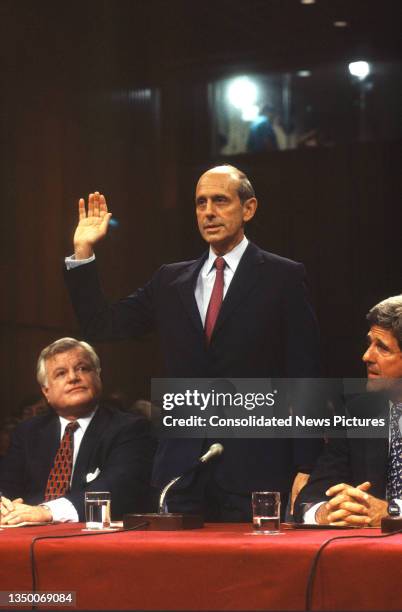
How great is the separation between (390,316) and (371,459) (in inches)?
16.0

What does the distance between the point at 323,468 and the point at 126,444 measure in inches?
27.9

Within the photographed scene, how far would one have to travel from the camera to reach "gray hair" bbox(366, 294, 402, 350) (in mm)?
2646

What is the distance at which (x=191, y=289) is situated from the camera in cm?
279

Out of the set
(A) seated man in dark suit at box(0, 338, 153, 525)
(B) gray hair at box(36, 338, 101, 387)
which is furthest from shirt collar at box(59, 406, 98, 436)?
(B) gray hair at box(36, 338, 101, 387)

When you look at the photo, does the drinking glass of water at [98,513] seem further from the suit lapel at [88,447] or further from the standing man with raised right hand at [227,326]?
the suit lapel at [88,447]

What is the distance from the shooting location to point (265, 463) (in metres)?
2.70

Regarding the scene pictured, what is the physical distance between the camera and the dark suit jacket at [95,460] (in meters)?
2.80

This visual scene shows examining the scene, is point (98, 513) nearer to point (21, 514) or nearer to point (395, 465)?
point (21, 514)

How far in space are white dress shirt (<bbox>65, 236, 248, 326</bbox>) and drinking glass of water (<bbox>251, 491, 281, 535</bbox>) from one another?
2.66ft

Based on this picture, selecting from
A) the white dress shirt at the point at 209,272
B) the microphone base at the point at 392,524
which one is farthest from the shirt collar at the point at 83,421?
the microphone base at the point at 392,524

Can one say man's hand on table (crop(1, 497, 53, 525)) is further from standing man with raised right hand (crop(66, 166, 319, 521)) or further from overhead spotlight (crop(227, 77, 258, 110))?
overhead spotlight (crop(227, 77, 258, 110))

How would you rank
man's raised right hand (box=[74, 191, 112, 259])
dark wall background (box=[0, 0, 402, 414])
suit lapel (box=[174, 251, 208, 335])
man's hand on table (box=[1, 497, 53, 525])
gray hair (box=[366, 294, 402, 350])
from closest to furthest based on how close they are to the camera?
man's hand on table (box=[1, 497, 53, 525]) → gray hair (box=[366, 294, 402, 350]) → suit lapel (box=[174, 251, 208, 335]) → man's raised right hand (box=[74, 191, 112, 259]) → dark wall background (box=[0, 0, 402, 414])

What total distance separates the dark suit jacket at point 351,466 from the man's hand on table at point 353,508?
0.19 m

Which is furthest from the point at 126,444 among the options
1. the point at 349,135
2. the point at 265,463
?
the point at 349,135
